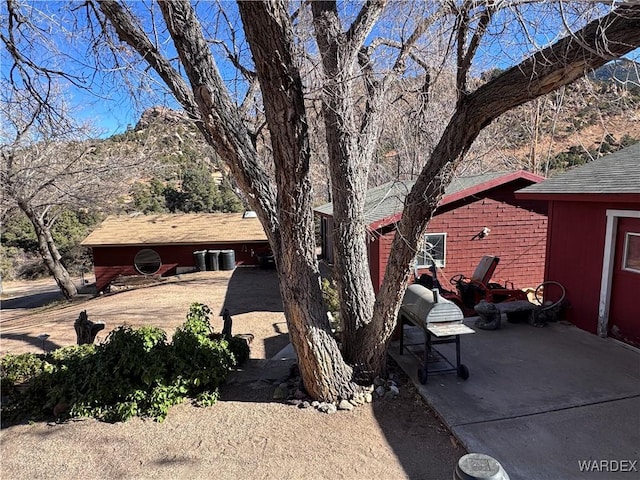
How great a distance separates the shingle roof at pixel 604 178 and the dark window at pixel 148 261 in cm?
1592

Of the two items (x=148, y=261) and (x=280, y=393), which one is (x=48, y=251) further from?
(x=280, y=393)

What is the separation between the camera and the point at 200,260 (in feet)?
55.7

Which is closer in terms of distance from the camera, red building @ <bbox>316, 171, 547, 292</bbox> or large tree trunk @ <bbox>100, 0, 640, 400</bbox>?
large tree trunk @ <bbox>100, 0, 640, 400</bbox>

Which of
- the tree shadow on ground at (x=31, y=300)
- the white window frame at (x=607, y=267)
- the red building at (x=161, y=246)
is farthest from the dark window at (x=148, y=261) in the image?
the white window frame at (x=607, y=267)

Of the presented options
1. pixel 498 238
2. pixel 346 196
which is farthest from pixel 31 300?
pixel 498 238

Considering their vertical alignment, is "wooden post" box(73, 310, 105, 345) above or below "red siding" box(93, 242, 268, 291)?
above

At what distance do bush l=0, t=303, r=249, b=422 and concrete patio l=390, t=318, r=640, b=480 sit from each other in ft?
8.89

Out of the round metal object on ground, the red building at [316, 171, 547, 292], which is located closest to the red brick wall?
the red building at [316, 171, 547, 292]

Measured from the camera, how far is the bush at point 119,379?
177 inches

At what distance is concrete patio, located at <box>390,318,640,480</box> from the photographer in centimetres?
335

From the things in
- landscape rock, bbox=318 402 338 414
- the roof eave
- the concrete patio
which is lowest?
landscape rock, bbox=318 402 338 414

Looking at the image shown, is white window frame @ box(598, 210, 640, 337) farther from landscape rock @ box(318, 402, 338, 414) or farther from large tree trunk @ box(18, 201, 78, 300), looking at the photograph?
large tree trunk @ box(18, 201, 78, 300)

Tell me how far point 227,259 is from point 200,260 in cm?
115

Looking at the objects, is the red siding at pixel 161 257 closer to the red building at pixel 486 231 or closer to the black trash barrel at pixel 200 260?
the black trash barrel at pixel 200 260
